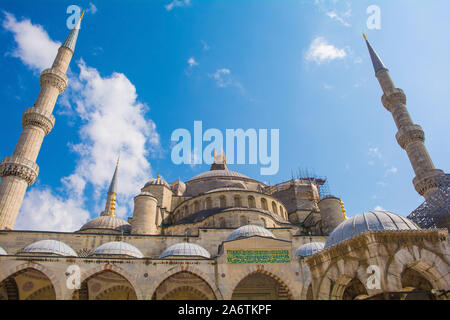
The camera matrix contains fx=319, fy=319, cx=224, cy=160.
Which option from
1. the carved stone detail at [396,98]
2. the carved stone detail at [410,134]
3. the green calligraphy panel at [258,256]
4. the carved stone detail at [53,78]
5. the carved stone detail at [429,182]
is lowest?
the green calligraphy panel at [258,256]

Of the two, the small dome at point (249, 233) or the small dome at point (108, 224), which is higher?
the small dome at point (108, 224)

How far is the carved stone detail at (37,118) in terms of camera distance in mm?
20672

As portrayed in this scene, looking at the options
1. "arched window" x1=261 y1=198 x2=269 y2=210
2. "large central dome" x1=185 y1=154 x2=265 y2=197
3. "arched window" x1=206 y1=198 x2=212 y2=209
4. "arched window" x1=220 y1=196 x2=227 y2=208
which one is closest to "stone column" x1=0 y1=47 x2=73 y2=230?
"arched window" x1=206 y1=198 x2=212 y2=209

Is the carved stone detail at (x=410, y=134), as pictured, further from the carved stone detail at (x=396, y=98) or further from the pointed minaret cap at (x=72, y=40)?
the pointed minaret cap at (x=72, y=40)

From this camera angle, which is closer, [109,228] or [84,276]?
[84,276]

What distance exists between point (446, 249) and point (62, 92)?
83.8 feet

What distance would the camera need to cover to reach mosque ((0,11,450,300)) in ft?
16.7

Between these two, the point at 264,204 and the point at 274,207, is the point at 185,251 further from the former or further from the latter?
the point at 274,207

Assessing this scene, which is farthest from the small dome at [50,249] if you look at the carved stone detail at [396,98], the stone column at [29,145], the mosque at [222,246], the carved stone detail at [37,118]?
the carved stone detail at [396,98]

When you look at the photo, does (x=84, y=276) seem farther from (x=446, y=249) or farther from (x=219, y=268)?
(x=446, y=249)

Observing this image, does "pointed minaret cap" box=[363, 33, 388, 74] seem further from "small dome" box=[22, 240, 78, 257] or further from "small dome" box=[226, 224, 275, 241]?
"small dome" box=[22, 240, 78, 257]

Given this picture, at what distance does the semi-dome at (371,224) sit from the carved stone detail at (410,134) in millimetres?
20570

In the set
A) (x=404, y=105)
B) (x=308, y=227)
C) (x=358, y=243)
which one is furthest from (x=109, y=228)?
(x=404, y=105)
